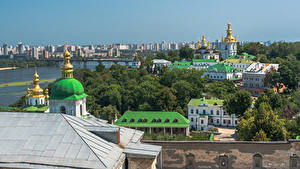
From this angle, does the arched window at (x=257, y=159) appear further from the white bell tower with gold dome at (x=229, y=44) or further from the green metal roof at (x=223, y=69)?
the white bell tower with gold dome at (x=229, y=44)

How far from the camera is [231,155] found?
1112 cm

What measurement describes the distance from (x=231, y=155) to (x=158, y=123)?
15.3m

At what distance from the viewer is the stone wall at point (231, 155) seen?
11.0m

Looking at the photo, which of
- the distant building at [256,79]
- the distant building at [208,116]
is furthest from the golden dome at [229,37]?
the distant building at [208,116]

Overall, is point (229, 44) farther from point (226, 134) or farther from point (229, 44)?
point (226, 134)

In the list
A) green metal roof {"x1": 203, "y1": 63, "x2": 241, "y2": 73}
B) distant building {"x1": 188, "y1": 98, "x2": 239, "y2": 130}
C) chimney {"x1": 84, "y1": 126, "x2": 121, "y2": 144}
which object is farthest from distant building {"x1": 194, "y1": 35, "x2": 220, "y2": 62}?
chimney {"x1": 84, "y1": 126, "x2": 121, "y2": 144}

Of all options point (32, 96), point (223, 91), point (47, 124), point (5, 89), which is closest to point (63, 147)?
point (47, 124)

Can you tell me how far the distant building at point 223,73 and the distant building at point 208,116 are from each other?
22.8 meters

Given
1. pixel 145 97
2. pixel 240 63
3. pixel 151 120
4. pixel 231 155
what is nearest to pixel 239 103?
pixel 151 120

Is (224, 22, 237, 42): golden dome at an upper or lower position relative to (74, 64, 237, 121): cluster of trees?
upper

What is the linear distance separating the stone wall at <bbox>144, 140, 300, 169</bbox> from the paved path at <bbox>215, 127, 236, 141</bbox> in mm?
14094

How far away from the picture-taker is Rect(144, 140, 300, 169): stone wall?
1095cm

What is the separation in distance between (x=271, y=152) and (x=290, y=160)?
674 millimetres

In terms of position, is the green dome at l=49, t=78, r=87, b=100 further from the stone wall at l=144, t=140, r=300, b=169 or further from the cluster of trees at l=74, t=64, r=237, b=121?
the cluster of trees at l=74, t=64, r=237, b=121
